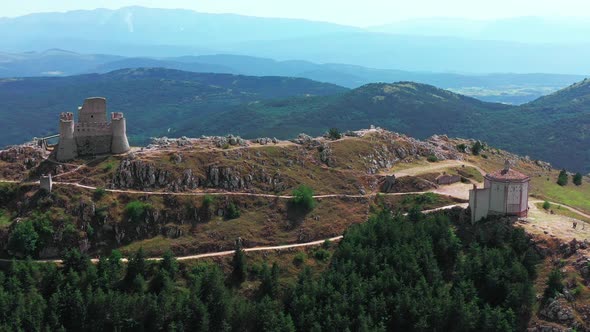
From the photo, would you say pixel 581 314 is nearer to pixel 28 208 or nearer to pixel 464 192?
pixel 464 192

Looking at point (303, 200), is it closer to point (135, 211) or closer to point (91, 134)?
point (135, 211)

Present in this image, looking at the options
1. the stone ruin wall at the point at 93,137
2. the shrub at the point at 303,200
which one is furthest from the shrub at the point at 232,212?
the stone ruin wall at the point at 93,137

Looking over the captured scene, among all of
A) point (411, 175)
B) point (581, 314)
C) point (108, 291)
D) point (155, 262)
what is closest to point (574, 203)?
point (411, 175)

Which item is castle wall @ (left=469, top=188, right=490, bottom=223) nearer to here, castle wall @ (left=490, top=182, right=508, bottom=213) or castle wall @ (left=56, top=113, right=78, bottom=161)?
castle wall @ (left=490, top=182, right=508, bottom=213)

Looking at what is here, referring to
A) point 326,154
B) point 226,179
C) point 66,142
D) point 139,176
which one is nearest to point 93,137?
point 66,142

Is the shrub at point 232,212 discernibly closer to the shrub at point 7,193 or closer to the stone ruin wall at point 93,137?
the stone ruin wall at point 93,137
